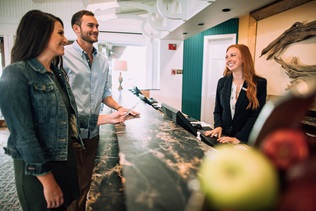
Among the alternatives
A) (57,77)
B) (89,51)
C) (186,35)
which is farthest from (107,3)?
(57,77)

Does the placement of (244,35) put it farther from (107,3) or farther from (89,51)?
(89,51)

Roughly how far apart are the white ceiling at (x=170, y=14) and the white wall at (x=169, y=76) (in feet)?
1.17

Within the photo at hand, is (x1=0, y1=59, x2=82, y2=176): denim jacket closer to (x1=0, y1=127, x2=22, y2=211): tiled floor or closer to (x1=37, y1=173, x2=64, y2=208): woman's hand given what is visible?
(x1=37, y1=173, x2=64, y2=208): woman's hand

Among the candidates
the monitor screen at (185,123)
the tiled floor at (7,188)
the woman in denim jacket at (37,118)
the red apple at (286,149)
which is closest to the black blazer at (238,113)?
the monitor screen at (185,123)

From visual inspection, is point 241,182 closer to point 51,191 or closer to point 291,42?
point 51,191

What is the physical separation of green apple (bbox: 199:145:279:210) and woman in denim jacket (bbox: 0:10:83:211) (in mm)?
881

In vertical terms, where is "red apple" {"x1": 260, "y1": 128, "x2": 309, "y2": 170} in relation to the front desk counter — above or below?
above

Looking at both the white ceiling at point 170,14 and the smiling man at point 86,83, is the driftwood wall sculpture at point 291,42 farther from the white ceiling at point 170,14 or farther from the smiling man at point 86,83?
the smiling man at point 86,83

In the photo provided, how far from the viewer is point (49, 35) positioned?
42.7 inches

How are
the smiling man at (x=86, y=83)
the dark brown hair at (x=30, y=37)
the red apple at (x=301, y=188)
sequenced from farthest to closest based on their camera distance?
the smiling man at (x=86, y=83) < the dark brown hair at (x=30, y=37) < the red apple at (x=301, y=188)

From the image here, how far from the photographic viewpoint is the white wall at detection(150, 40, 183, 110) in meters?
5.89

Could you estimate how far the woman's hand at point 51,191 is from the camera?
1.01m

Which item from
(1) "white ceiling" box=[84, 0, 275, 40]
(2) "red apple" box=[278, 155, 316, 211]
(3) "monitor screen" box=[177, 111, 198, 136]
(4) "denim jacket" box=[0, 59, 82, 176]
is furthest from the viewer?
(1) "white ceiling" box=[84, 0, 275, 40]

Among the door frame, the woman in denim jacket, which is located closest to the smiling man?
the woman in denim jacket
